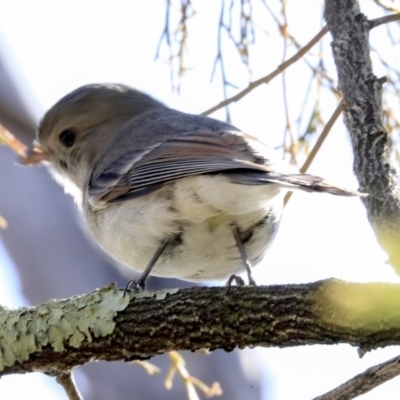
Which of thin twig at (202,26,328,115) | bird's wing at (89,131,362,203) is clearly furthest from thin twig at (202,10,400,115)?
bird's wing at (89,131,362,203)

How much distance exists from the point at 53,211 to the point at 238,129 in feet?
5.33

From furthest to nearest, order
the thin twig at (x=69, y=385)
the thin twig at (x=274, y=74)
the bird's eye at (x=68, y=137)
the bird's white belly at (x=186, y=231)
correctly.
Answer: the bird's eye at (x=68, y=137) < the thin twig at (x=274, y=74) < the bird's white belly at (x=186, y=231) < the thin twig at (x=69, y=385)

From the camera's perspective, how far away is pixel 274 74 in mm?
2865

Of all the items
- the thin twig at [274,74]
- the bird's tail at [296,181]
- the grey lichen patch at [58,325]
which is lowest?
the grey lichen patch at [58,325]

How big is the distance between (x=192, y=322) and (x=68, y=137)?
5.51ft

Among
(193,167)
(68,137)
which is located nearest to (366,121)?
(193,167)

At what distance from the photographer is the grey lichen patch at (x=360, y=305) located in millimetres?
1727

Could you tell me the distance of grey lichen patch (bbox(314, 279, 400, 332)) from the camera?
1727 mm

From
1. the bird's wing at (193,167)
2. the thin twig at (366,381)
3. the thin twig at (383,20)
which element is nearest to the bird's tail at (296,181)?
the bird's wing at (193,167)

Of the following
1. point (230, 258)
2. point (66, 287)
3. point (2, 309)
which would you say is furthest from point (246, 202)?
point (66, 287)

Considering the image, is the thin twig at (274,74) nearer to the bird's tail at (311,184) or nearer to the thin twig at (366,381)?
the bird's tail at (311,184)

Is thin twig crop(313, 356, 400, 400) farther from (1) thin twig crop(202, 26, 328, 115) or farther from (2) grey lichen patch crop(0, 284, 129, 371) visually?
(1) thin twig crop(202, 26, 328, 115)

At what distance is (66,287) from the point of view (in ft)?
13.6

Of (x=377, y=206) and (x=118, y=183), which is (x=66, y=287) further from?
(x=377, y=206)
